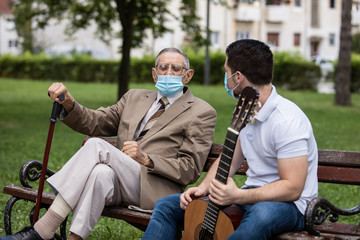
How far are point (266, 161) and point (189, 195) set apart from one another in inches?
21.1

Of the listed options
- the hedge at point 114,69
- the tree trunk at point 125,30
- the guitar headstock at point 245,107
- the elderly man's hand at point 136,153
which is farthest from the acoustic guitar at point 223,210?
the hedge at point 114,69

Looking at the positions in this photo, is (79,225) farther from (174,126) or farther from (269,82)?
(269,82)

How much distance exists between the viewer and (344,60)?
22156mm

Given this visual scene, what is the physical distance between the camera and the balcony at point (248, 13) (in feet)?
160

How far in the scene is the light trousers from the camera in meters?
4.29

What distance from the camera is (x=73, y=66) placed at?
38219mm

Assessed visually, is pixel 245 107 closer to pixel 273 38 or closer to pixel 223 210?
pixel 223 210

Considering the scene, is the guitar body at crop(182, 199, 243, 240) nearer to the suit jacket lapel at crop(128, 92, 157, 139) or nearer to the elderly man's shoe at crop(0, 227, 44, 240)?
the elderly man's shoe at crop(0, 227, 44, 240)

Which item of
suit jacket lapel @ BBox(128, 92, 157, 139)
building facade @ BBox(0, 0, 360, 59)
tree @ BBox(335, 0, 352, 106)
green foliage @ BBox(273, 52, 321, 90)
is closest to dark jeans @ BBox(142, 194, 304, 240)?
suit jacket lapel @ BBox(128, 92, 157, 139)

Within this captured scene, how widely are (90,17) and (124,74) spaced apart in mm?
2809

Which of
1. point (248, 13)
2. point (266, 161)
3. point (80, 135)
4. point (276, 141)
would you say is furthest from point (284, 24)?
point (276, 141)

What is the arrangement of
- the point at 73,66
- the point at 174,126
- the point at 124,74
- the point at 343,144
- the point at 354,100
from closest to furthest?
the point at 174,126, the point at 343,144, the point at 124,74, the point at 354,100, the point at 73,66

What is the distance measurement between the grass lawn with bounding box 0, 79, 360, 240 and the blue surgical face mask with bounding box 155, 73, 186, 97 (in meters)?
1.52

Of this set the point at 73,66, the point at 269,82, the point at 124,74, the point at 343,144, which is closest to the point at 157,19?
the point at 124,74
